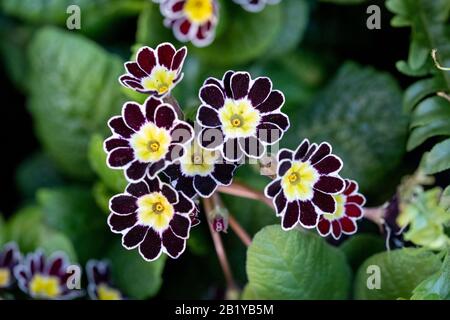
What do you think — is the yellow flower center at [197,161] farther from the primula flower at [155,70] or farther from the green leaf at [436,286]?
the green leaf at [436,286]

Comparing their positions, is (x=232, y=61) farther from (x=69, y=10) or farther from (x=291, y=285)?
(x=291, y=285)

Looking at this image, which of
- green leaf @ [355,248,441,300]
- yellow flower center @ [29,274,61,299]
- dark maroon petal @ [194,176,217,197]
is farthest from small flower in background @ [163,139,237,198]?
yellow flower center @ [29,274,61,299]

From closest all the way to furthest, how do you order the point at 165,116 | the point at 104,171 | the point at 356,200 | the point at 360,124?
the point at 165,116 < the point at 356,200 < the point at 104,171 < the point at 360,124

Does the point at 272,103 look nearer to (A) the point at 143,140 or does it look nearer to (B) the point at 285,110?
(A) the point at 143,140

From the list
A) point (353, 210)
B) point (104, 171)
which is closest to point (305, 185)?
point (353, 210)

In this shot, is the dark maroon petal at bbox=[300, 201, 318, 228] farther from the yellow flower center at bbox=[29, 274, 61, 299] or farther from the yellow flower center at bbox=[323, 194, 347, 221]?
the yellow flower center at bbox=[29, 274, 61, 299]

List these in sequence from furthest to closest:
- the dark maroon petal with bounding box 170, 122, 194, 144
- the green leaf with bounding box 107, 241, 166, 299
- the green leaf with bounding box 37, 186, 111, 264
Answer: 1. the green leaf with bounding box 37, 186, 111, 264
2. the green leaf with bounding box 107, 241, 166, 299
3. the dark maroon petal with bounding box 170, 122, 194, 144

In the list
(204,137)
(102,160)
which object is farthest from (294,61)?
(204,137)
